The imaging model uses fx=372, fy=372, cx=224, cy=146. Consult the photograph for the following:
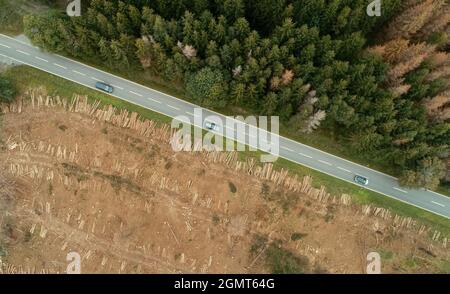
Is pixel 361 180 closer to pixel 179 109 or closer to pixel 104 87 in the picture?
pixel 179 109

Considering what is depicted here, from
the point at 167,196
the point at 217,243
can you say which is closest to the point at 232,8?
the point at 167,196

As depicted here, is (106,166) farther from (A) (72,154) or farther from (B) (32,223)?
(B) (32,223)

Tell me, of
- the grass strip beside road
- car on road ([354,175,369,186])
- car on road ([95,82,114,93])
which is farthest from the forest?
the grass strip beside road

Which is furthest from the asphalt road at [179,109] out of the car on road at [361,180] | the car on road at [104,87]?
the car on road at [104,87]

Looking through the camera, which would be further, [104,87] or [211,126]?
[211,126]

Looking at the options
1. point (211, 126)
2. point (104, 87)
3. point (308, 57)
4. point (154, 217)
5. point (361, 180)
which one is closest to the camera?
point (308, 57)

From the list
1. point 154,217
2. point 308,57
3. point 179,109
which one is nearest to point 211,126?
point 179,109
